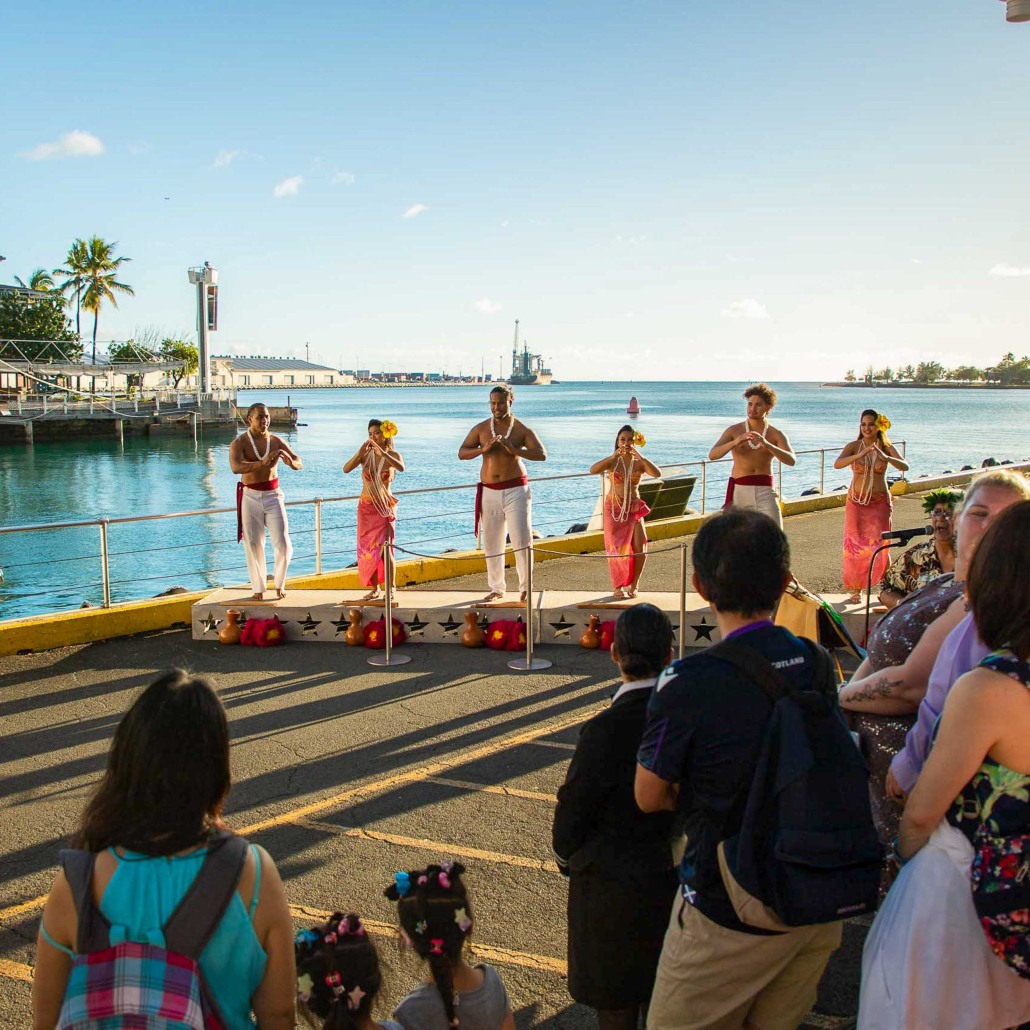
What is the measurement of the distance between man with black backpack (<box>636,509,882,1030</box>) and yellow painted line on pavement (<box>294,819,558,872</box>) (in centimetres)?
226

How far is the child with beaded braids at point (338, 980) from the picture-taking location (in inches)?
102

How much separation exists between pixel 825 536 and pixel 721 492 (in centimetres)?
2384

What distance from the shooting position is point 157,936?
6.81 feet

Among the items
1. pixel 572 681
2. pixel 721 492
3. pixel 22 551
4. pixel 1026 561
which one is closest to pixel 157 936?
pixel 1026 561

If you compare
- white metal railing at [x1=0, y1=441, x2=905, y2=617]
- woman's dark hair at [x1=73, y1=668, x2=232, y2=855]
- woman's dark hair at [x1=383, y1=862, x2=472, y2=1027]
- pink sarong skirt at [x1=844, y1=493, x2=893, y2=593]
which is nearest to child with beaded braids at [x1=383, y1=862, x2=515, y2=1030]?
woman's dark hair at [x1=383, y1=862, x2=472, y2=1027]

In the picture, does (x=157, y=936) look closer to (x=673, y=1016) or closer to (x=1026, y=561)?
(x=673, y=1016)

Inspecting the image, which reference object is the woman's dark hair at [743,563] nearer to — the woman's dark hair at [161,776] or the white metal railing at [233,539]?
the woman's dark hair at [161,776]

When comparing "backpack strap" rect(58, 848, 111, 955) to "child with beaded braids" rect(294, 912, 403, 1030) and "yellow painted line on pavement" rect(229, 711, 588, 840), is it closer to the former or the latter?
"child with beaded braids" rect(294, 912, 403, 1030)

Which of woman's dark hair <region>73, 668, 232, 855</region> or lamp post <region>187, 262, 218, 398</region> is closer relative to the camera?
woman's dark hair <region>73, 668, 232, 855</region>

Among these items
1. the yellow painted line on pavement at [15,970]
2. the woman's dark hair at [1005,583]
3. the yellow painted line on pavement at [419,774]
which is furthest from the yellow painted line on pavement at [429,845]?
the woman's dark hair at [1005,583]

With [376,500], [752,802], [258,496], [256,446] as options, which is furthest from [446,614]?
[752,802]

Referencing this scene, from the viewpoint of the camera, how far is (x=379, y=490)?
10.1 metres

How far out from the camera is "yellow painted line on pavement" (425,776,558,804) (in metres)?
5.75

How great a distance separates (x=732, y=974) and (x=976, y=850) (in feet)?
2.26
